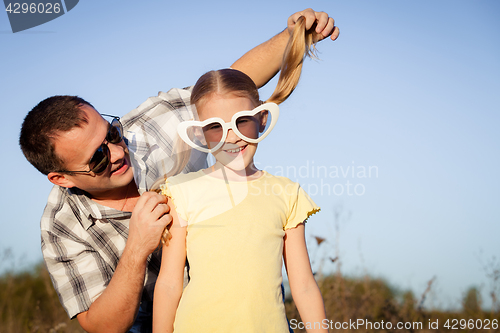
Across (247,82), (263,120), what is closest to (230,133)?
(263,120)

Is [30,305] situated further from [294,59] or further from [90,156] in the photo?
[294,59]

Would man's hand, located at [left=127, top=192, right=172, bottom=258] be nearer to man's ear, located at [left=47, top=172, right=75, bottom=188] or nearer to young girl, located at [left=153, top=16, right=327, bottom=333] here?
young girl, located at [left=153, top=16, right=327, bottom=333]

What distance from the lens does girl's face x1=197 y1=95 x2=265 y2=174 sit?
6.19 ft

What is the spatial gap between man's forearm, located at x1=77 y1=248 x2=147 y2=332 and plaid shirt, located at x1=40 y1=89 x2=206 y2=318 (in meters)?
0.19

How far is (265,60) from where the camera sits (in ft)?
10.1

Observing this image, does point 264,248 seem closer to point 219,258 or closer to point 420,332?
point 219,258

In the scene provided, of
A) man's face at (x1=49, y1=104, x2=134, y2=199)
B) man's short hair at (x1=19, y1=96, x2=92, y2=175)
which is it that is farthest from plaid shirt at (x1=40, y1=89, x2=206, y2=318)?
man's short hair at (x1=19, y1=96, x2=92, y2=175)

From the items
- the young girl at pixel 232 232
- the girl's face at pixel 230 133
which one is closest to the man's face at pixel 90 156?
the young girl at pixel 232 232

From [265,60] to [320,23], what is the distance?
744mm

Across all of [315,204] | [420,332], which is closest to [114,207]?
[315,204]

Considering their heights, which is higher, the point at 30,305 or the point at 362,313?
the point at 30,305

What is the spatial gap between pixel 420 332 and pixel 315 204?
2624 mm

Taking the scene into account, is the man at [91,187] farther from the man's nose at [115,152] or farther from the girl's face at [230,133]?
the girl's face at [230,133]

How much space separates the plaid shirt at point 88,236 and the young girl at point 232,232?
1.73ft
